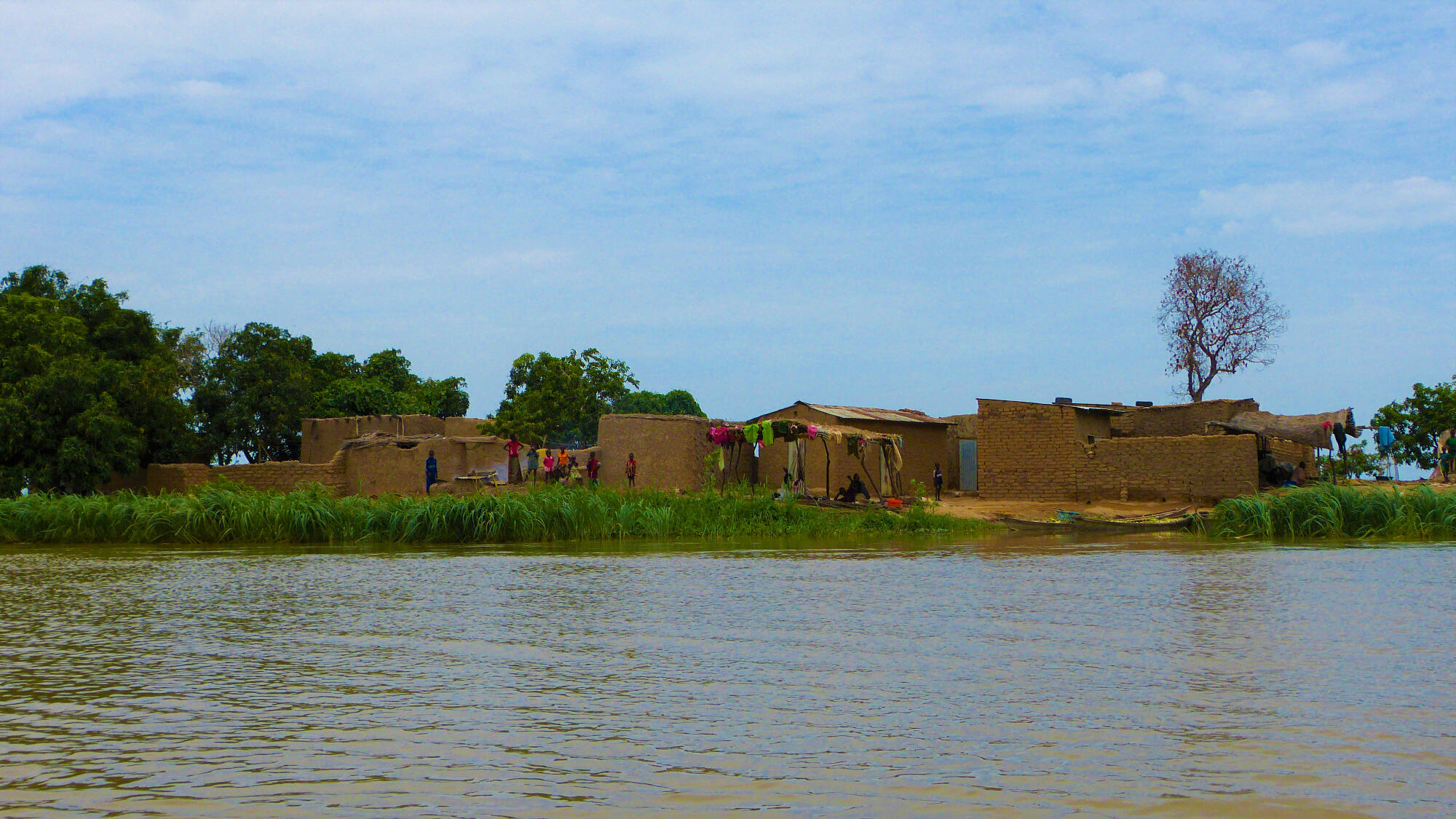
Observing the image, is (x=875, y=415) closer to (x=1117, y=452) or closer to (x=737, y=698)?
(x=1117, y=452)

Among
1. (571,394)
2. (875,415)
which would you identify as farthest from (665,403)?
(875,415)

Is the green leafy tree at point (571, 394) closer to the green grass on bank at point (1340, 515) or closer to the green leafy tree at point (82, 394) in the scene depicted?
the green leafy tree at point (82, 394)

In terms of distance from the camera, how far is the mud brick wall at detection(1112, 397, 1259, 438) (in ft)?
81.7

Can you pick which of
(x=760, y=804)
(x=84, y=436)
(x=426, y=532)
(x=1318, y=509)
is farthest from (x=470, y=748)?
(x=84, y=436)

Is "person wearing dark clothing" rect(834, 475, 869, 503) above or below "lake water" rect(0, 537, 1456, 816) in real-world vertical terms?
above

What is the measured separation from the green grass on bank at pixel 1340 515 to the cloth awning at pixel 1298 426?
13.6 ft

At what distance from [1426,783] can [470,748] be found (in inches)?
140

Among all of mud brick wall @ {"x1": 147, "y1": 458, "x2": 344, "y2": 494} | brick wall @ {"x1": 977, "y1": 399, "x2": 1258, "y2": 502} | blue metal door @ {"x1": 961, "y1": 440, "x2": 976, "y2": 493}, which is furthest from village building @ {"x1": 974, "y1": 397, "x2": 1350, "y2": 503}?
mud brick wall @ {"x1": 147, "y1": 458, "x2": 344, "y2": 494}

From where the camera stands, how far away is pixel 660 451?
83.0 ft

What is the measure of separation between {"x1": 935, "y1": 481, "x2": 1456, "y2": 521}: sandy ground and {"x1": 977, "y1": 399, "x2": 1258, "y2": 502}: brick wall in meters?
0.23

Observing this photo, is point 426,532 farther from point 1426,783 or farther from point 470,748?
point 1426,783

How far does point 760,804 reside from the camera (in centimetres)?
373

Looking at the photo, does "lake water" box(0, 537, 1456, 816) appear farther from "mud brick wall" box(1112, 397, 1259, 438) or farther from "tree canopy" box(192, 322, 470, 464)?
"tree canopy" box(192, 322, 470, 464)

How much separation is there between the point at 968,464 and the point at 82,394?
21791 millimetres
